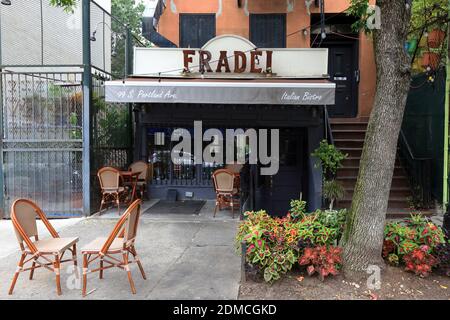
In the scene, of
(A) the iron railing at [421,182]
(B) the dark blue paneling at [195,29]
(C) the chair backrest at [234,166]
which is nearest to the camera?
(A) the iron railing at [421,182]

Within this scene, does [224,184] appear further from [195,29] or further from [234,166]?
[195,29]

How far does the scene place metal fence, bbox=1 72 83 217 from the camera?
26.9 feet

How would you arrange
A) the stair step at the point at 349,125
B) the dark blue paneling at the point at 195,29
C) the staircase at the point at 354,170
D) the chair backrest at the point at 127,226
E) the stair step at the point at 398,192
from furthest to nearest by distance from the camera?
the dark blue paneling at the point at 195,29 < the stair step at the point at 349,125 < the stair step at the point at 398,192 < the staircase at the point at 354,170 < the chair backrest at the point at 127,226

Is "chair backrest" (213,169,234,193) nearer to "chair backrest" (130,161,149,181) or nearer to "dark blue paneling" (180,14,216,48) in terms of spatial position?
"chair backrest" (130,161,149,181)

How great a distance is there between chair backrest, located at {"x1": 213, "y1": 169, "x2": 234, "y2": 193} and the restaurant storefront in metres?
0.27

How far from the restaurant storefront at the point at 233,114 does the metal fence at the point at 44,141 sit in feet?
4.57

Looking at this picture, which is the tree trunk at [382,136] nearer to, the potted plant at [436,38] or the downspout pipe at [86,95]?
the potted plant at [436,38]

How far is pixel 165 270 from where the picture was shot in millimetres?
5031

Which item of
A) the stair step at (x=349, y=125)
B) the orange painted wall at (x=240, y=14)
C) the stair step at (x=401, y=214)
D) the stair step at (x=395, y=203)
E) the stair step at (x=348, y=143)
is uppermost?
the orange painted wall at (x=240, y=14)

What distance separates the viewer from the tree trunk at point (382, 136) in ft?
13.9

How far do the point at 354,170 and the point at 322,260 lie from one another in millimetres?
5130

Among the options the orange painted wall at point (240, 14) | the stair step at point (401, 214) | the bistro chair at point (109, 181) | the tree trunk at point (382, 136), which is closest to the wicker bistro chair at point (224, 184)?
the bistro chair at point (109, 181)

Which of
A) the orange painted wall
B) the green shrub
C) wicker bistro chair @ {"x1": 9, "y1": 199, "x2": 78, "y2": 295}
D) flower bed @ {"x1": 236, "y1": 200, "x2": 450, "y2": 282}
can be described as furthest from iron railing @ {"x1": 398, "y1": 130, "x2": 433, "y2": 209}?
wicker bistro chair @ {"x1": 9, "y1": 199, "x2": 78, "y2": 295}

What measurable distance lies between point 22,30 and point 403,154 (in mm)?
9128
